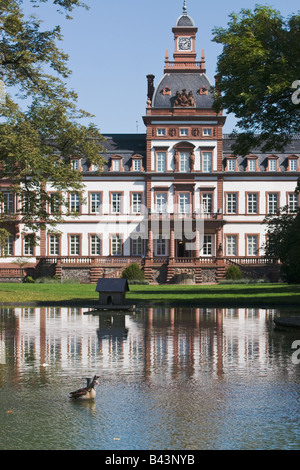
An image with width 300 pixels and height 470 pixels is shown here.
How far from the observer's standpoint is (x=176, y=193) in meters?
62.3

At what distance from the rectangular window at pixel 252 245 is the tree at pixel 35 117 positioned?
30.6 metres

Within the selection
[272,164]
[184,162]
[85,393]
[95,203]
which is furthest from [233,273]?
[85,393]

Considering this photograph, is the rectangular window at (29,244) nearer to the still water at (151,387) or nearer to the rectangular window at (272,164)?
the still water at (151,387)

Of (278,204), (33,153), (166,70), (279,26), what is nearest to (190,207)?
(278,204)

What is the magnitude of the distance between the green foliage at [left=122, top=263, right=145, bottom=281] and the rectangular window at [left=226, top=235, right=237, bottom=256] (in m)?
11.3

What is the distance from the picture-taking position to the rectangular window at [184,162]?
2443 inches

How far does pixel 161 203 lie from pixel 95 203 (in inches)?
254

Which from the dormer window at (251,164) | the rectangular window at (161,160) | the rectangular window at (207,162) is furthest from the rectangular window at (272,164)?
the rectangular window at (161,160)

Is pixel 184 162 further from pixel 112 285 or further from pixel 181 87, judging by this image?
pixel 112 285

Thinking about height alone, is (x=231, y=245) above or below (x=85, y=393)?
above

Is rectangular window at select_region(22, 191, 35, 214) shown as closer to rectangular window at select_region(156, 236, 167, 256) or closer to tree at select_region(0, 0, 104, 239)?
tree at select_region(0, 0, 104, 239)
